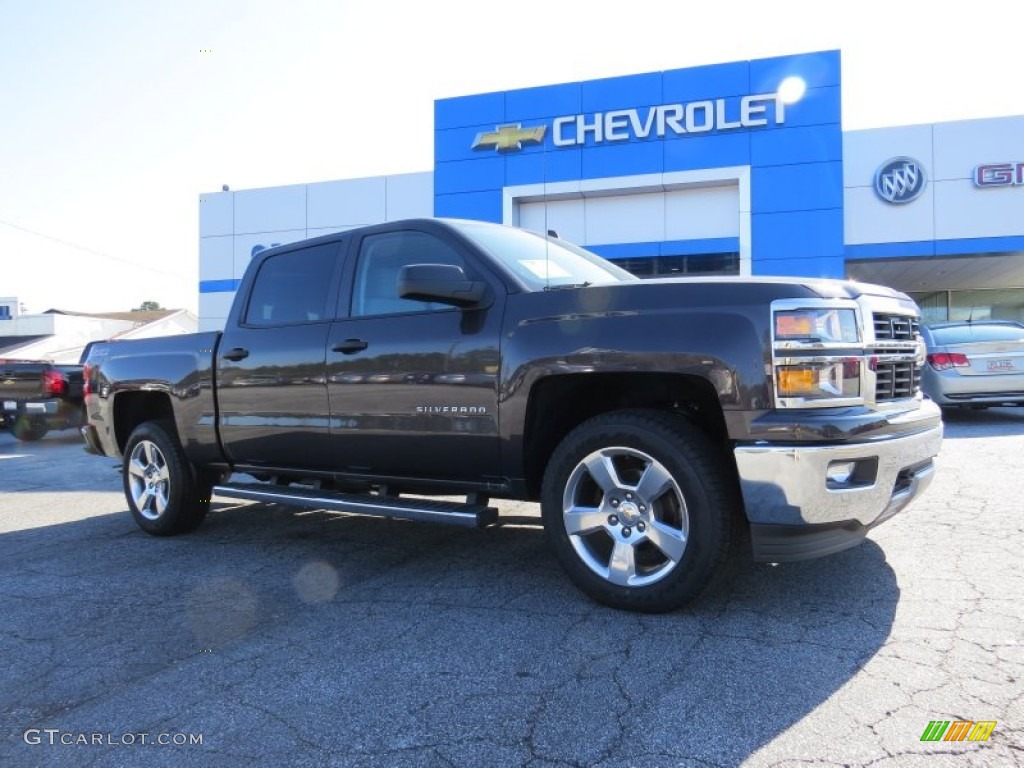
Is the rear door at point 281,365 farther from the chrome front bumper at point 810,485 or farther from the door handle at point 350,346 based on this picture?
the chrome front bumper at point 810,485

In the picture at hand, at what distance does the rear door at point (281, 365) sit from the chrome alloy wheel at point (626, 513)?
1688 millimetres

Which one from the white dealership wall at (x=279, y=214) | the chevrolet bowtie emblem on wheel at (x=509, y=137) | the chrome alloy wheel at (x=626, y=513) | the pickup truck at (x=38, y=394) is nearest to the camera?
the chrome alloy wheel at (x=626, y=513)

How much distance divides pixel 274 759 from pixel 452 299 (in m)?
2.12

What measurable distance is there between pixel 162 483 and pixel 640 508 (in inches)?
146

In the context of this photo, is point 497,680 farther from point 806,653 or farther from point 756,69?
point 756,69

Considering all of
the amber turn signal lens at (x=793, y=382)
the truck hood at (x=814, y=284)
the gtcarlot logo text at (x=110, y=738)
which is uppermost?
the truck hood at (x=814, y=284)

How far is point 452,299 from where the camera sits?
3629mm

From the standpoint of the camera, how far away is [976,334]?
9844mm

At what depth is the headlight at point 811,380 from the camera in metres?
2.98

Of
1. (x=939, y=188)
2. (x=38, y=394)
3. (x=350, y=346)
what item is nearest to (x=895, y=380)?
(x=350, y=346)

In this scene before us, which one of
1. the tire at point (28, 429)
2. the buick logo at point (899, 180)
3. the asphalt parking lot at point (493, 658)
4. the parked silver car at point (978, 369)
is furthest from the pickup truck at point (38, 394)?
the buick logo at point (899, 180)

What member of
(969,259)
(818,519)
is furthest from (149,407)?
(969,259)

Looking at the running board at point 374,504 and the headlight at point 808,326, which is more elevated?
the headlight at point 808,326

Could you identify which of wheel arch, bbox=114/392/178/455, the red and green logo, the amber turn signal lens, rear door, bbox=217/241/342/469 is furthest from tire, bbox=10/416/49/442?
the red and green logo
